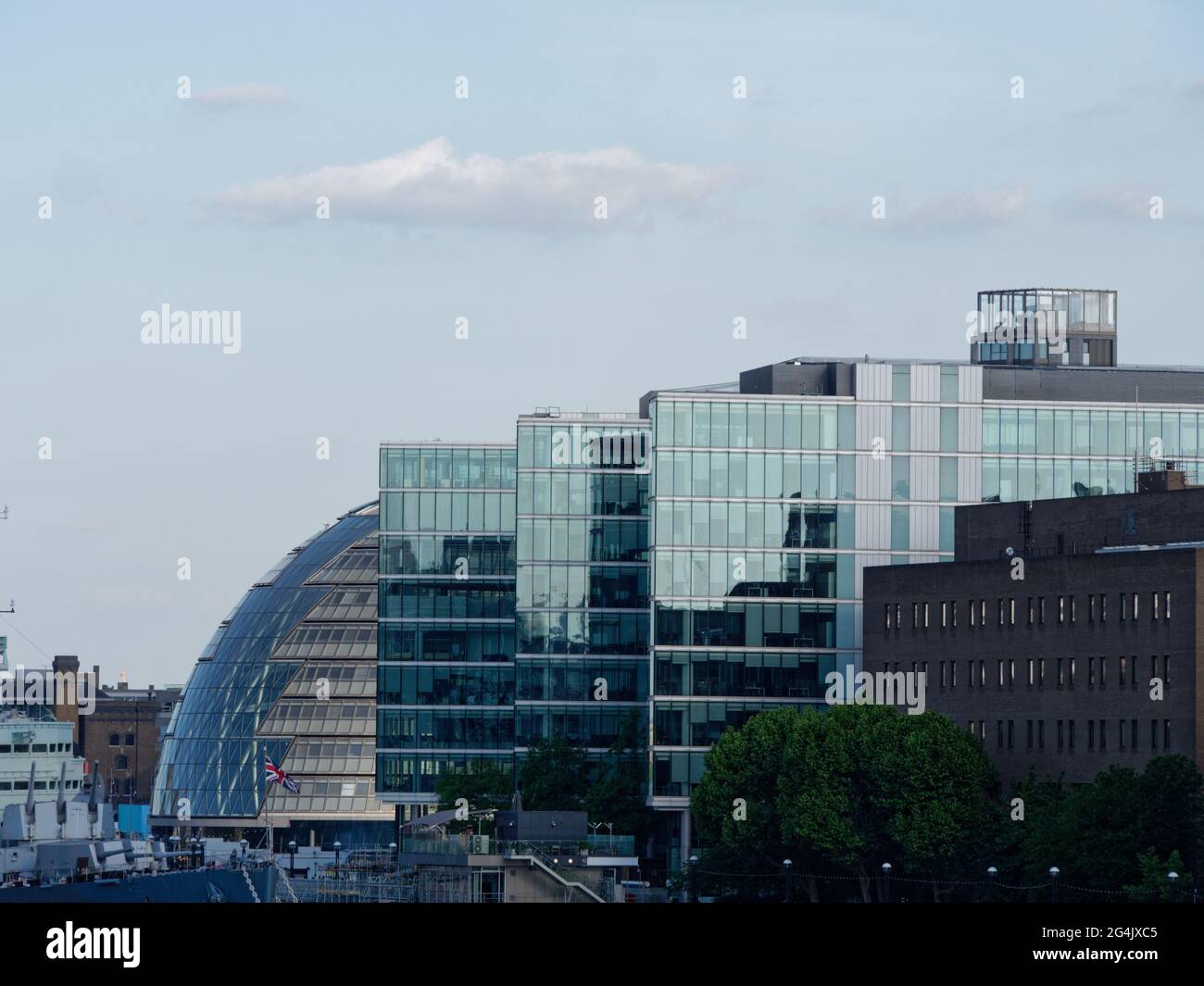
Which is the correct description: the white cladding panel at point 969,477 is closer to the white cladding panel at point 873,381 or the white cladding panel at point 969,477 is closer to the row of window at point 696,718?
the white cladding panel at point 873,381

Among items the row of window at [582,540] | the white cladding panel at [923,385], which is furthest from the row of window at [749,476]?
the row of window at [582,540]

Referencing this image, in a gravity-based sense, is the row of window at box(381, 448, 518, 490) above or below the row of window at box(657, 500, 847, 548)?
above

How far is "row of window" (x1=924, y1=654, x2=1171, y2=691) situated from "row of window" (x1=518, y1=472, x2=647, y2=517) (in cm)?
2541

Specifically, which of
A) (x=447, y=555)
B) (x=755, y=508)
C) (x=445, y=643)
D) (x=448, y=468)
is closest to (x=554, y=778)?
(x=755, y=508)

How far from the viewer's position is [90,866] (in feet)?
342

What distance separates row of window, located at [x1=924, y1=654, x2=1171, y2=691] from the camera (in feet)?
325

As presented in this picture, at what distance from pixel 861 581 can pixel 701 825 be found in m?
21.4

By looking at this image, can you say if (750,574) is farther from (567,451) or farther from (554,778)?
(567,451)

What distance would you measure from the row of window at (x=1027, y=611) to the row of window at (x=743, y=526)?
25.8 feet

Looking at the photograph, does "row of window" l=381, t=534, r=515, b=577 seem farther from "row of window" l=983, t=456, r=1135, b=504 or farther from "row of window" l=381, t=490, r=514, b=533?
"row of window" l=983, t=456, r=1135, b=504

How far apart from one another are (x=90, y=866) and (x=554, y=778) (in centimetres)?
3272

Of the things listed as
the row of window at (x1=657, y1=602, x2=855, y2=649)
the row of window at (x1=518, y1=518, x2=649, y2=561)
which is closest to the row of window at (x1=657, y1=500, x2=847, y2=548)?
the row of window at (x1=657, y1=602, x2=855, y2=649)
